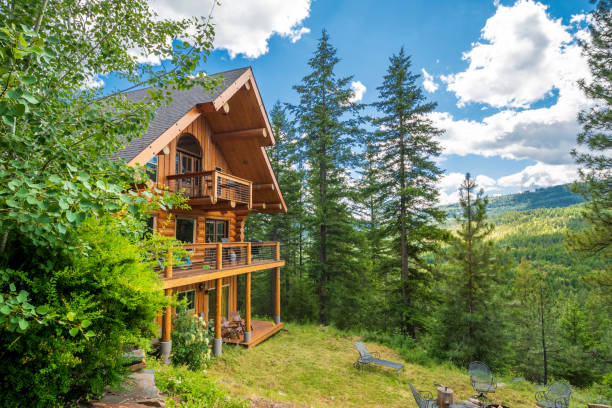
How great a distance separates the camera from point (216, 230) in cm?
1264

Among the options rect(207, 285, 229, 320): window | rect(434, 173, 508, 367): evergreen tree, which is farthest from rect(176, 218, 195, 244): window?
rect(434, 173, 508, 367): evergreen tree

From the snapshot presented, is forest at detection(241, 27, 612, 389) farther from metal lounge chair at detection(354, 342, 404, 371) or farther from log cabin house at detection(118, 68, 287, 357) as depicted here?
log cabin house at detection(118, 68, 287, 357)

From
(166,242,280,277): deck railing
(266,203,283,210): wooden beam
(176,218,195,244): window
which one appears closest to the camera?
(166,242,280,277): deck railing

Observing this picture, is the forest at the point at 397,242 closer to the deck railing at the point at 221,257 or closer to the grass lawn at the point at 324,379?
the grass lawn at the point at 324,379

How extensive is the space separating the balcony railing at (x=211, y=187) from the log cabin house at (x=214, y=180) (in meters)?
0.03

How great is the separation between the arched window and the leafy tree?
22.3ft

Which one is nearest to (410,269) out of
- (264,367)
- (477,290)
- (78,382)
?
(477,290)

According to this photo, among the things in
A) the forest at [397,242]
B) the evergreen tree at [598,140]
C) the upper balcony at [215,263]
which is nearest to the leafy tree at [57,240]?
the upper balcony at [215,263]

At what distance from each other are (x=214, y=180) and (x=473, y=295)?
11.6 metres

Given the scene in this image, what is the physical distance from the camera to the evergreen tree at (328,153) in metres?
16.6

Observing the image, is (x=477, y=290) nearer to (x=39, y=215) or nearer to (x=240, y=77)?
(x=240, y=77)

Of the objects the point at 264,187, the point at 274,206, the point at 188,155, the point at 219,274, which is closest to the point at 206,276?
the point at 219,274

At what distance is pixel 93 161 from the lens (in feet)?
9.95

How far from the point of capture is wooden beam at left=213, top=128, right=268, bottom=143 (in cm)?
1132
